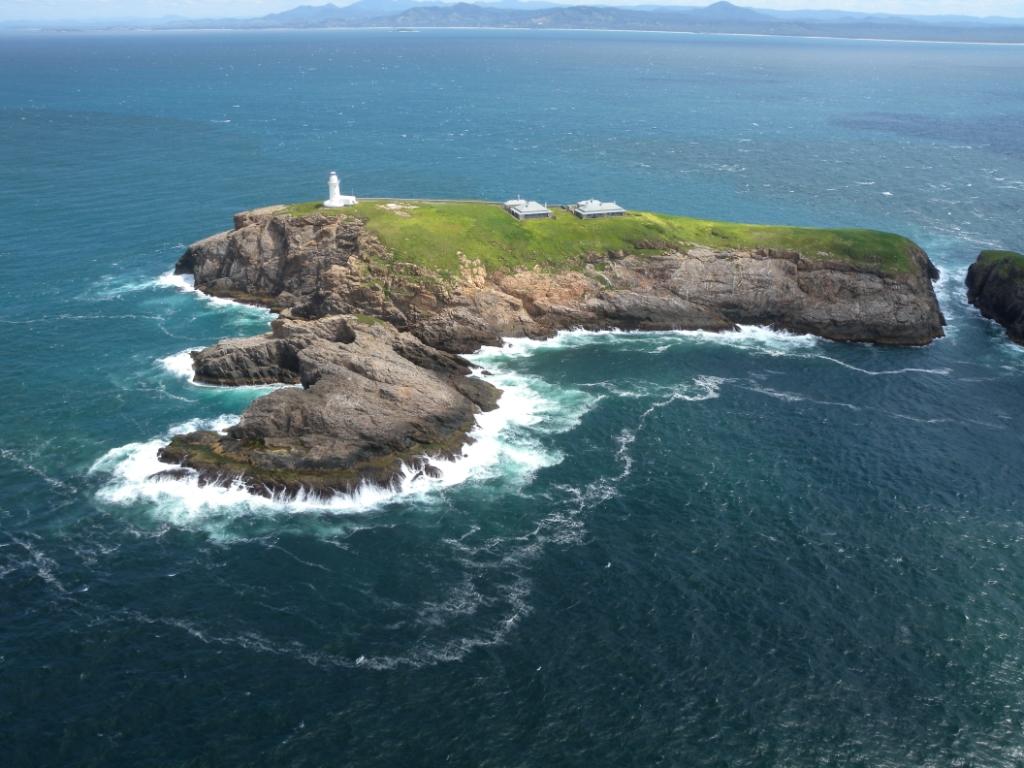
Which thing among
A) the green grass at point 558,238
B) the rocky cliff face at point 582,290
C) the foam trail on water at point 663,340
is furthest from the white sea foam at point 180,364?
the foam trail on water at point 663,340

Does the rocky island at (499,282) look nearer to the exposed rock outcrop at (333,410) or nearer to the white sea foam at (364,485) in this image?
the exposed rock outcrop at (333,410)

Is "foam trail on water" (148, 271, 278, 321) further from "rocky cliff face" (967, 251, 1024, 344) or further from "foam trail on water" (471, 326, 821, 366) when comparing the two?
"rocky cliff face" (967, 251, 1024, 344)

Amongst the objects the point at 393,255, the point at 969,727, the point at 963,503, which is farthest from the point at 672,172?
the point at 969,727

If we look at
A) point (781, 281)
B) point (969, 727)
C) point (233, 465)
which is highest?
point (781, 281)

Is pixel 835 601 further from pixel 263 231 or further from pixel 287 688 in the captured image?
pixel 263 231

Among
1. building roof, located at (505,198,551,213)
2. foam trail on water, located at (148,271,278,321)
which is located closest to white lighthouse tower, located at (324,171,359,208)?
foam trail on water, located at (148,271,278,321)

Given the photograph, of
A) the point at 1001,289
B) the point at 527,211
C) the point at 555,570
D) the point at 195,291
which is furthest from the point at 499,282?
the point at 1001,289

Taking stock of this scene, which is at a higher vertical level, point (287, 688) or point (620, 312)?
point (620, 312)
